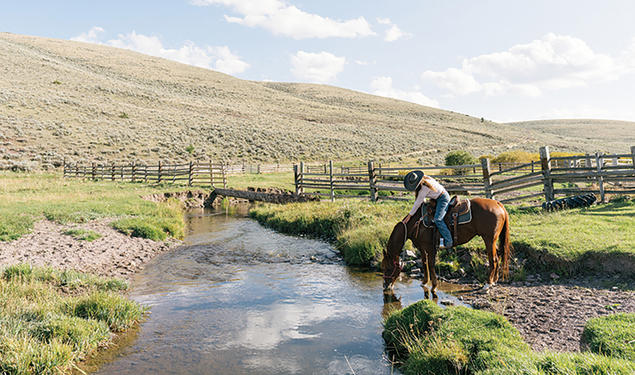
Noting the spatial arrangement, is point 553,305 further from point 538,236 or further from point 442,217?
point 538,236

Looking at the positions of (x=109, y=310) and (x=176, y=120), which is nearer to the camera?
(x=109, y=310)

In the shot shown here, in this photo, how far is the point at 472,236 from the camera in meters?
7.02

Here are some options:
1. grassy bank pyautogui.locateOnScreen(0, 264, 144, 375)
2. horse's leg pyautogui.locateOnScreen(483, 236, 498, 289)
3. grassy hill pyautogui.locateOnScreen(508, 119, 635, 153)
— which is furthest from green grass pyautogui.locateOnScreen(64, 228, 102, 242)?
grassy hill pyautogui.locateOnScreen(508, 119, 635, 153)

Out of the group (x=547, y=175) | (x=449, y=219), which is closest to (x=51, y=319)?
(x=449, y=219)

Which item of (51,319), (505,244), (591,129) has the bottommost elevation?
(51,319)

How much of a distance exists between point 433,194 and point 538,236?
3.31 meters

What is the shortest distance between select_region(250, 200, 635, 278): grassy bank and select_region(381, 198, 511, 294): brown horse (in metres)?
0.87

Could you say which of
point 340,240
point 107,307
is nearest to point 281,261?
point 340,240

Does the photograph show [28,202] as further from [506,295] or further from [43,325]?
[506,295]

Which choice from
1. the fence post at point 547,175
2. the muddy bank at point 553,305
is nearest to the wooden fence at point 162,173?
the fence post at point 547,175

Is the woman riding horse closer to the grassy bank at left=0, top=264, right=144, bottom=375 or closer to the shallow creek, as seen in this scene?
the shallow creek

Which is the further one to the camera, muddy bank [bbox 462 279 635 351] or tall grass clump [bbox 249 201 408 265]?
tall grass clump [bbox 249 201 408 265]

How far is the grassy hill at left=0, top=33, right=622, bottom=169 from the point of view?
4212cm

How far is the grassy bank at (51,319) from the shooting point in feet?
14.6
